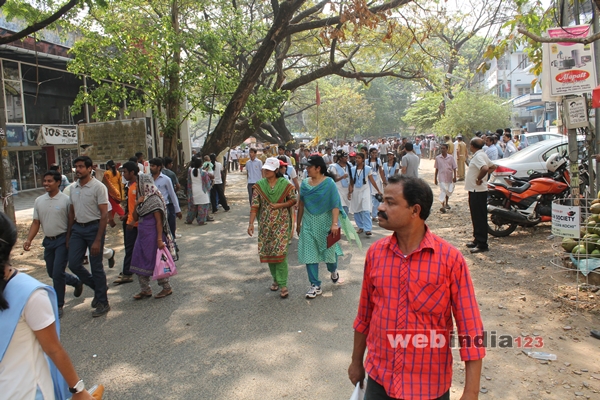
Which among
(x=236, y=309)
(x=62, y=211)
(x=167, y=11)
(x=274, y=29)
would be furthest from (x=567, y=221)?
(x=167, y=11)

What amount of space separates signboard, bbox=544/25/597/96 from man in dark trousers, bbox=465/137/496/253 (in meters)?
1.37

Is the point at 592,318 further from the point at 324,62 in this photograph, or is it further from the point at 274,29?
the point at 324,62

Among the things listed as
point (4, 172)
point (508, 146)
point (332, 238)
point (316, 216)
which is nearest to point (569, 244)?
point (332, 238)

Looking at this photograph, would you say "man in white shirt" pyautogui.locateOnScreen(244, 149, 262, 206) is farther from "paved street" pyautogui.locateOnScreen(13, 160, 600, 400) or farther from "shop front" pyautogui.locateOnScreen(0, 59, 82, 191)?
"shop front" pyautogui.locateOnScreen(0, 59, 82, 191)

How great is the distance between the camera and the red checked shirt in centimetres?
204

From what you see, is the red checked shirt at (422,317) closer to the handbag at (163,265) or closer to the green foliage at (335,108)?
the handbag at (163,265)

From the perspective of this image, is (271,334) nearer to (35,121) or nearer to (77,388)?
(77,388)

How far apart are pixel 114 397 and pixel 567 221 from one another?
4.55 meters

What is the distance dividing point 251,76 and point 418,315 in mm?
12235

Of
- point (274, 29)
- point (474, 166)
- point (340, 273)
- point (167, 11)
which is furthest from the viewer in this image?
point (167, 11)

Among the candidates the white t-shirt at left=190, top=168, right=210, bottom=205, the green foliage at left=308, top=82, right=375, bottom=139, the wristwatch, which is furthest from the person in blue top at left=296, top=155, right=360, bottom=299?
the green foliage at left=308, top=82, right=375, bottom=139

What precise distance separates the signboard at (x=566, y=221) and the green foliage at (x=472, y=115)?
2258 cm

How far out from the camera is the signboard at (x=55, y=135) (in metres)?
19.3

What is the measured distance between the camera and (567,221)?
4.99m
